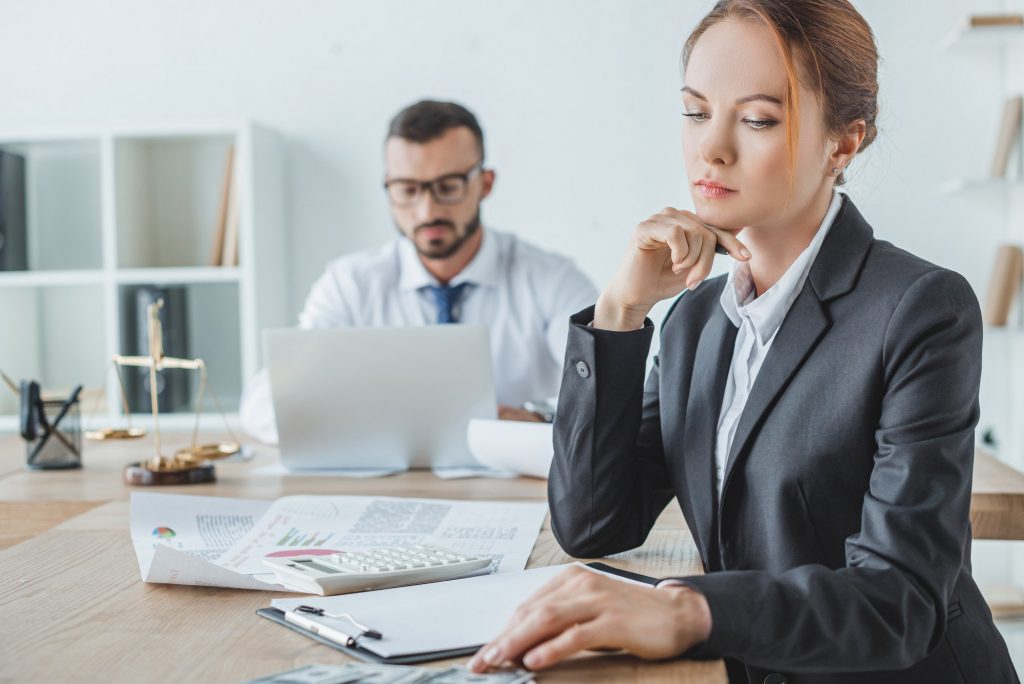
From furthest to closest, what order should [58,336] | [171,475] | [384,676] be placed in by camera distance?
[58,336]
[171,475]
[384,676]

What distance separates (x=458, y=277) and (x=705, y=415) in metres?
1.62

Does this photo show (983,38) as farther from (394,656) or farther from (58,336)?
(58,336)

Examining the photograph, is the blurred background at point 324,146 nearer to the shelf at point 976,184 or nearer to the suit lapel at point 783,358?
the shelf at point 976,184

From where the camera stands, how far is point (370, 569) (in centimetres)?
102

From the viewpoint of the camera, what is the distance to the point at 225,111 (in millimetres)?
3578

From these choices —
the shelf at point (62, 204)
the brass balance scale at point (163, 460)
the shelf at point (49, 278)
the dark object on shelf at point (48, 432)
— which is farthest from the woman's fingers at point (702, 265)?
the shelf at point (62, 204)

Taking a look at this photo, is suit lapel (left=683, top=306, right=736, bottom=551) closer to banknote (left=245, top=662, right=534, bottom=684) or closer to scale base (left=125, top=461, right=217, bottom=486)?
banknote (left=245, top=662, right=534, bottom=684)

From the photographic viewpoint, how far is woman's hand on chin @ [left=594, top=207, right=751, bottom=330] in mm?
1137

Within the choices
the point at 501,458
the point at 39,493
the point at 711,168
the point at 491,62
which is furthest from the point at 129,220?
the point at 711,168

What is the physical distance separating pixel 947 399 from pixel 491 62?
8.99ft

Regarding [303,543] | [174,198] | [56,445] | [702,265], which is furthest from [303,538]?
[174,198]

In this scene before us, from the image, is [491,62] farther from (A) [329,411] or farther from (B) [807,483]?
(B) [807,483]

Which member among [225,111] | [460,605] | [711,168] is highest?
[225,111]

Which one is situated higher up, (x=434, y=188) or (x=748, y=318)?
(x=434, y=188)
